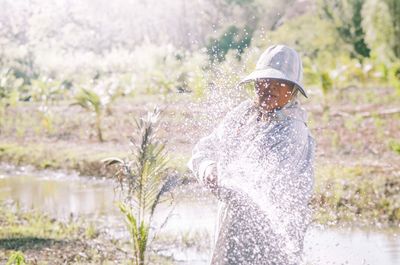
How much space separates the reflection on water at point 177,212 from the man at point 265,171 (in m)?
2.65

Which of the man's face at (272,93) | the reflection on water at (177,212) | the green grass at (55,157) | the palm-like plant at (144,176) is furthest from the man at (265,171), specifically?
the green grass at (55,157)

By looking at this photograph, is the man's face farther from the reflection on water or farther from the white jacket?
the reflection on water

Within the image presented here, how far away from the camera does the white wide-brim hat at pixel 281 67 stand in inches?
122

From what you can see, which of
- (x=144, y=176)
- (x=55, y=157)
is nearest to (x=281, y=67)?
(x=144, y=176)

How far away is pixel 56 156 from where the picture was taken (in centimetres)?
1442

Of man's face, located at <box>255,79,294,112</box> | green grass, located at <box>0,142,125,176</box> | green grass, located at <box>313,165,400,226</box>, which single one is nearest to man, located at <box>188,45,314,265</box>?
man's face, located at <box>255,79,294,112</box>

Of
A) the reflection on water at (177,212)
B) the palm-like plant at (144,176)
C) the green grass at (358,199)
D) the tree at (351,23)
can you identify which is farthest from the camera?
the tree at (351,23)

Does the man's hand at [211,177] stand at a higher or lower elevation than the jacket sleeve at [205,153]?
lower

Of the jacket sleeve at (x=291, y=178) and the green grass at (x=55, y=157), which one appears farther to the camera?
the green grass at (x=55, y=157)

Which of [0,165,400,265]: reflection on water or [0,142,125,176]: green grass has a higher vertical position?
[0,142,125,176]: green grass

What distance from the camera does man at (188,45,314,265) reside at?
120 inches

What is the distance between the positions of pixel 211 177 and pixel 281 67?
54 cm

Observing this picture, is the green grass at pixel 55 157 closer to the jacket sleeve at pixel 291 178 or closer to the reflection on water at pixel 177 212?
the reflection on water at pixel 177 212

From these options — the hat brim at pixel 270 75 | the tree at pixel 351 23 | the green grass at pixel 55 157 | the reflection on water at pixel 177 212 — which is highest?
the tree at pixel 351 23
